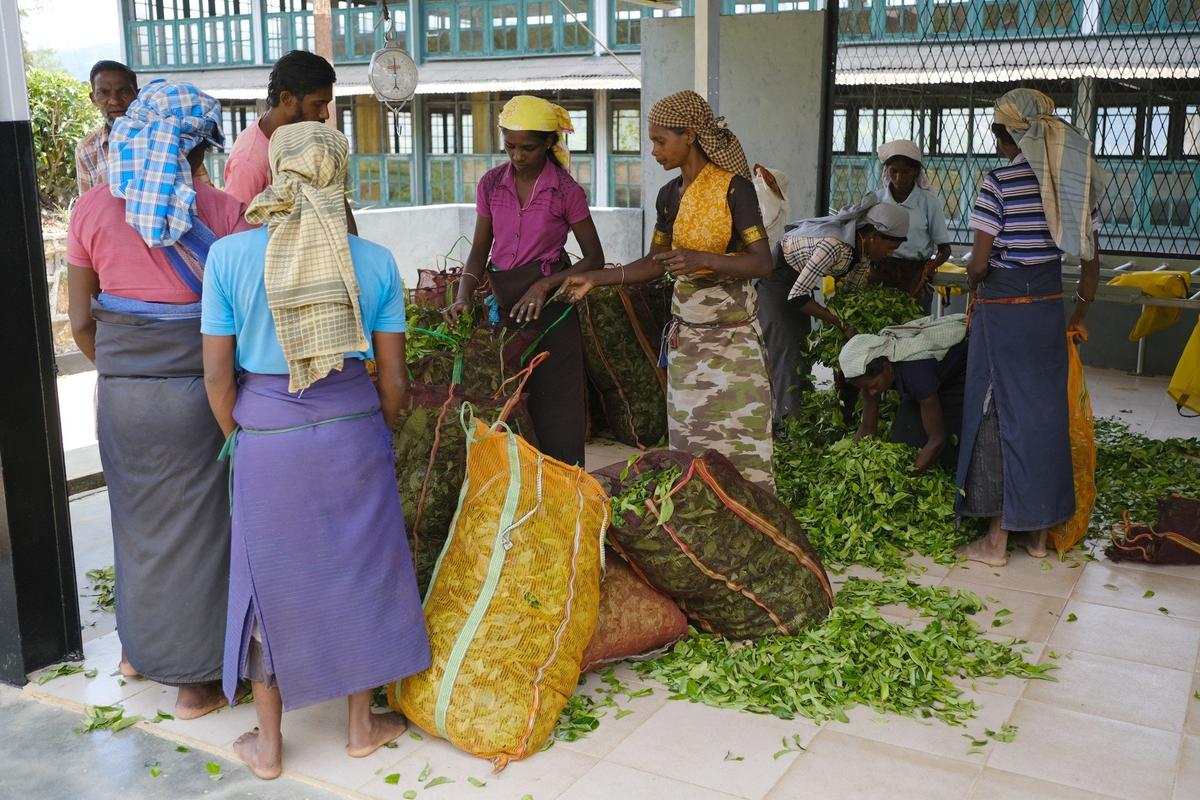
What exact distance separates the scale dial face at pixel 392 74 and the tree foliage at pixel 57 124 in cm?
439

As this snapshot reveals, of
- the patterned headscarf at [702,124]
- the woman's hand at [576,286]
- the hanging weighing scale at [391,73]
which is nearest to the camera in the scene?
the patterned headscarf at [702,124]

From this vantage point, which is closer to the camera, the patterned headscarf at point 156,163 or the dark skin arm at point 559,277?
the patterned headscarf at point 156,163

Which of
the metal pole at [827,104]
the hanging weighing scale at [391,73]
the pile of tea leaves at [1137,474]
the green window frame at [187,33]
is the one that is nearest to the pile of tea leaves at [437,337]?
the pile of tea leaves at [1137,474]

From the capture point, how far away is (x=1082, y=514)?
468 cm

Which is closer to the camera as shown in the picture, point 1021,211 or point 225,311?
point 225,311

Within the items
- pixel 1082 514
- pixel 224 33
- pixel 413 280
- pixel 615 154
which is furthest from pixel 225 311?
pixel 224 33

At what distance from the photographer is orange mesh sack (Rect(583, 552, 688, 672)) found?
3451 mm

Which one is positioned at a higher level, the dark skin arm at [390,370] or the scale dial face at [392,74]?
the scale dial face at [392,74]

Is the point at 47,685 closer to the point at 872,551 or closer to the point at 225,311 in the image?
the point at 225,311

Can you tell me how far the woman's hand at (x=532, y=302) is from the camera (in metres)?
4.23

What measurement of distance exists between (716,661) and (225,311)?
1.80 meters

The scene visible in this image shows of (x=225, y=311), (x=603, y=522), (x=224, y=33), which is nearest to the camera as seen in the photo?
(x=225, y=311)

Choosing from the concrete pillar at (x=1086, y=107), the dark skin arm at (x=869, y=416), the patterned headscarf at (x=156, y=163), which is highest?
the concrete pillar at (x=1086, y=107)

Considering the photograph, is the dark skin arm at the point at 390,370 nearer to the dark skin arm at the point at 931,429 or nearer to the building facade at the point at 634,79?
the dark skin arm at the point at 931,429
